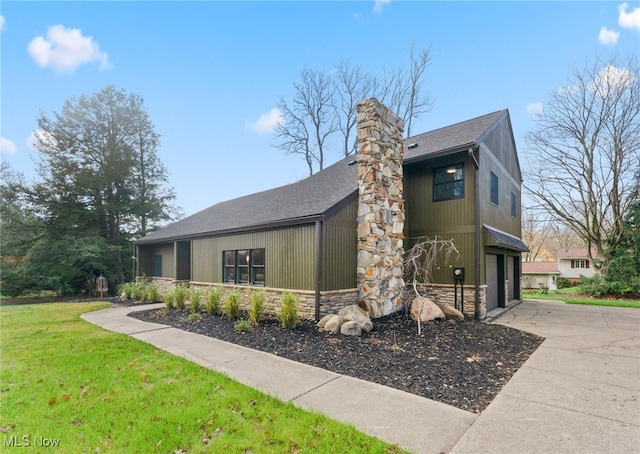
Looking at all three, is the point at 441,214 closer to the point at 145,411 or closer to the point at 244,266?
the point at 244,266

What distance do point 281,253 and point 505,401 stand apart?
614 centimetres

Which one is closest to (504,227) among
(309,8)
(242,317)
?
(242,317)

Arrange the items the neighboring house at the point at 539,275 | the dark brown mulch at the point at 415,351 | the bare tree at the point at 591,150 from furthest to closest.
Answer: the neighboring house at the point at 539,275 < the bare tree at the point at 591,150 < the dark brown mulch at the point at 415,351

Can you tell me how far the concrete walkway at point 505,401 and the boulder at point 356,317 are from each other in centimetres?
236

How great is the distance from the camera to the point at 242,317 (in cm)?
858

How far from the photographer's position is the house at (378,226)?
806 cm

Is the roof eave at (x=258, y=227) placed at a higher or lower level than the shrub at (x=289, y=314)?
higher

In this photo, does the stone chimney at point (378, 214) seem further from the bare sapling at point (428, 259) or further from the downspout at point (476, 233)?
the downspout at point (476, 233)

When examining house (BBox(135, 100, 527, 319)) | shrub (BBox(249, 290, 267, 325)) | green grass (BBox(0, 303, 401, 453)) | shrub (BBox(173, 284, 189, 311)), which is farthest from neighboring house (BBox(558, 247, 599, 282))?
green grass (BBox(0, 303, 401, 453))

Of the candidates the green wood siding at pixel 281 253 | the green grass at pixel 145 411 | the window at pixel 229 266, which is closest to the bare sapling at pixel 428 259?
the green wood siding at pixel 281 253

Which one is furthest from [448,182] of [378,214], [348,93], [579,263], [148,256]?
[579,263]

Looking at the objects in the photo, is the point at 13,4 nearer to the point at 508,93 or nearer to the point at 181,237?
the point at 181,237

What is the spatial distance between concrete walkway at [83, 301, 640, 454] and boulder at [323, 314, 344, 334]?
189 centimetres

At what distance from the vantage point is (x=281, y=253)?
869 cm
